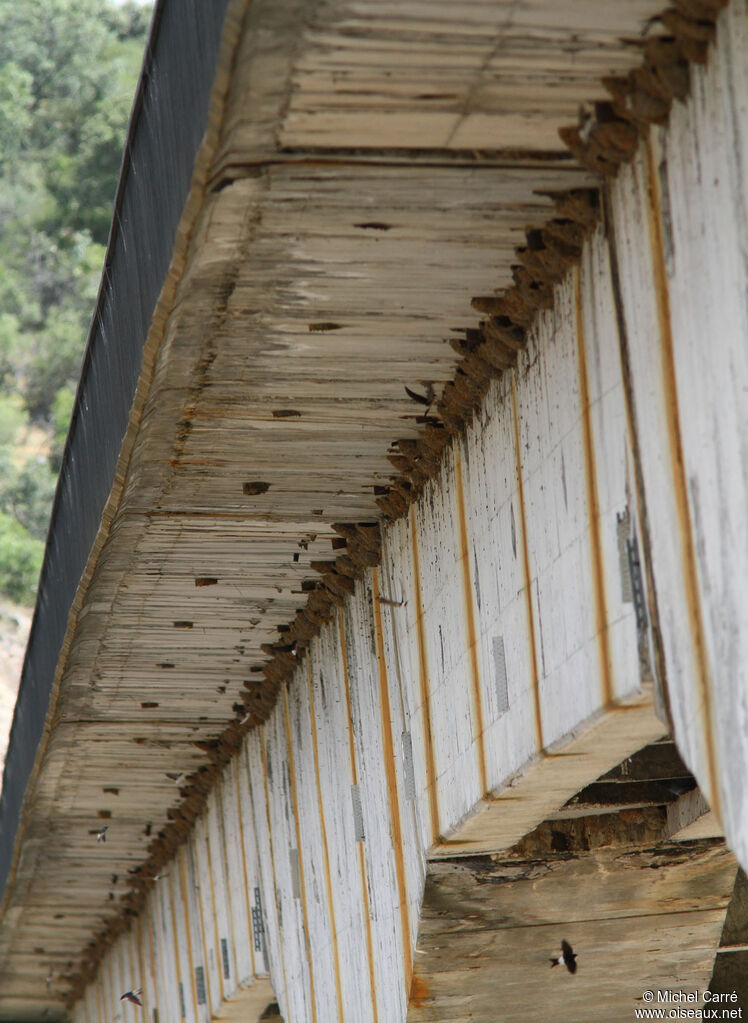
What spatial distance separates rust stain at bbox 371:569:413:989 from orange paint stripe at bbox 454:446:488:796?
1069mm

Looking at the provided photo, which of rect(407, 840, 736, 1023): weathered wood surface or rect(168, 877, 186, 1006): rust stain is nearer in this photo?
rect(407, 840, 736, 1023): weathered wood surface

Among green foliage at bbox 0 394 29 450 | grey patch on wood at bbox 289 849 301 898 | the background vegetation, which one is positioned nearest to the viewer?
grey patch on wood at bbox 289 849 301 898

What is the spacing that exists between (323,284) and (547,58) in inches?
45.8

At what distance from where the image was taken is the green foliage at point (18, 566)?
37250mm

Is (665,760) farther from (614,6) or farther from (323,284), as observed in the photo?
(614,6)

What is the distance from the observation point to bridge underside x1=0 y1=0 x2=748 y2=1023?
3404mm

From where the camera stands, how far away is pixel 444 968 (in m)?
6.28

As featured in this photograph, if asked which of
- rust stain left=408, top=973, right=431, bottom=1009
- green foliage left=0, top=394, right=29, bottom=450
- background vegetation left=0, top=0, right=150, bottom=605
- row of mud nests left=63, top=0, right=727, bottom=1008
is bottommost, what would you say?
rust stain left=408, top=973, right=431, bottom=1009

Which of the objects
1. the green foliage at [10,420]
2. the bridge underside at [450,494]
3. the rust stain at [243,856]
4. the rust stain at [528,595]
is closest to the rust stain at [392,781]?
the bridge underside at [450,494]

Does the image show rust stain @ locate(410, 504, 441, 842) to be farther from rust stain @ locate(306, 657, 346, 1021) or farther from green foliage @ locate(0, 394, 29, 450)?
green foliage @ locate(0, 394, 29, 450)

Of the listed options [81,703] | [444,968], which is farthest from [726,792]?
[81,703]

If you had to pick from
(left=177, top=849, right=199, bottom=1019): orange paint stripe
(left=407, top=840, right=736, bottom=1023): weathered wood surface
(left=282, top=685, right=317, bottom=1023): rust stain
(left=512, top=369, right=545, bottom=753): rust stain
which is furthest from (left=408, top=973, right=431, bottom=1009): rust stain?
(left=177, top=849, right=199, bottom=1019): orange paint stripe

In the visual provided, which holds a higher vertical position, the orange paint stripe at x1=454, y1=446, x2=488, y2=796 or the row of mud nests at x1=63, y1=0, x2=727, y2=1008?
the row of mud nests at x1=63, y1=0, x2=727, y2=1008

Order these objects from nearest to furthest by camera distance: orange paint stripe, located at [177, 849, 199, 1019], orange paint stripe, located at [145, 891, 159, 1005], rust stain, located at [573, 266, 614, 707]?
rust stain, located at [573, 266, 614, 707], orange paint stripe, located at [177, 849, 199, 1019], orange paint stripe, located at [145, 891, 159, 1005]
